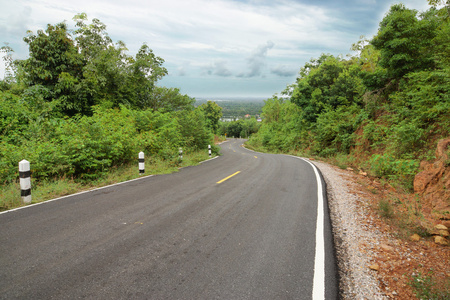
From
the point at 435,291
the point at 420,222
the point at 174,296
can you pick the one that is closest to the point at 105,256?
the point at 174,296

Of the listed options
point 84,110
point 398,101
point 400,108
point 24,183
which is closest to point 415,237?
point 24,183

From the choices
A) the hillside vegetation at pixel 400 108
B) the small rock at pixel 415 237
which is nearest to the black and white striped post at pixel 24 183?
the small rock at pixel 415 237

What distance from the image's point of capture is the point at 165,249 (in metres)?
3.45

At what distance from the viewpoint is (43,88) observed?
13789 mm

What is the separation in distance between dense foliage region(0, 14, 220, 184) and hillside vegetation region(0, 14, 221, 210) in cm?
3

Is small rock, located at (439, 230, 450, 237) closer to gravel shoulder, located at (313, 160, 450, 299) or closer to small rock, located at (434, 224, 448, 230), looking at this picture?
small rock, located at (434, 224, 448, 230)

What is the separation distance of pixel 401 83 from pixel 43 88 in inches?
803

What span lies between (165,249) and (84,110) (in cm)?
1600

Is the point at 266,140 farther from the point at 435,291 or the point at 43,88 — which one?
the point at 435,291

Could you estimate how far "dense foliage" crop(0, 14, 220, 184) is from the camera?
762cm

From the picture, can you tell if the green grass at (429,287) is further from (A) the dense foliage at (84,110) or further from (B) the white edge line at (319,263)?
(A) the dense foliage at (84,110)

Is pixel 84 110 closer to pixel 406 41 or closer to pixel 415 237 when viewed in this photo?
pixel 415 237

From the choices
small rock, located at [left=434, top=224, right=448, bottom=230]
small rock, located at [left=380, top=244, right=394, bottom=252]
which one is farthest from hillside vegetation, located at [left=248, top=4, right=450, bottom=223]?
small rock, located at [left=380, top=244, right=394, bottom=252]

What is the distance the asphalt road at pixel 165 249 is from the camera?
8.63ft
